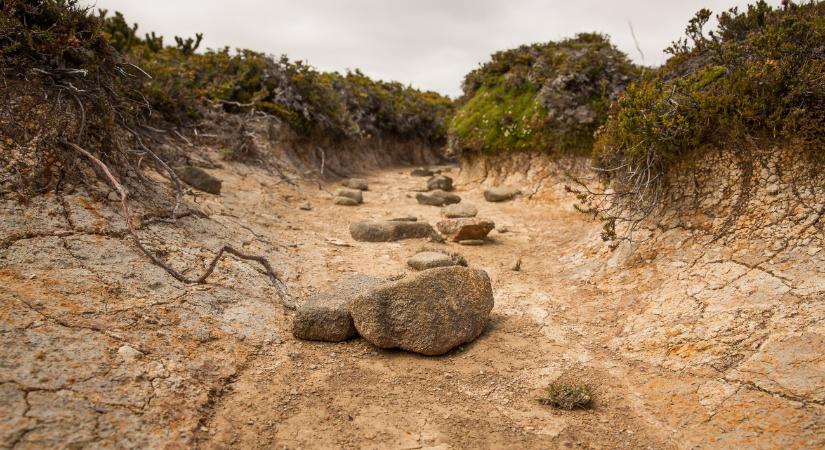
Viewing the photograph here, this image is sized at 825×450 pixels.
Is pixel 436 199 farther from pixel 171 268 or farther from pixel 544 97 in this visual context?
pixel 171 268

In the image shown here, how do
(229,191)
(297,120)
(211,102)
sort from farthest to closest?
1. (297,120)
2. (211,102)
3. (229,191)

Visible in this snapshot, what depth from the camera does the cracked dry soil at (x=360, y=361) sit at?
2898 mm

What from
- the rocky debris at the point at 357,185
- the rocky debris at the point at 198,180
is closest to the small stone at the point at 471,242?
the rocky debris at the point at 198,180

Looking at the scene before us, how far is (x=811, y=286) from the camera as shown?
3.77 metres

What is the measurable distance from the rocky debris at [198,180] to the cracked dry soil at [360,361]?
2.44 meters

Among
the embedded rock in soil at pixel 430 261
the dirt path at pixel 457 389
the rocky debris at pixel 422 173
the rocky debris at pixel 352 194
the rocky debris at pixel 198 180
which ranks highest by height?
the rocky debris at pixel 422 173


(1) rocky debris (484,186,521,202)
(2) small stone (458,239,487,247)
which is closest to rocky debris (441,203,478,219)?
(2) small stone (458,239,487,247)

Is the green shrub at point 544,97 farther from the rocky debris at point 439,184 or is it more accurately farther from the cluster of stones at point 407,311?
the cluster of stones at point 407,311

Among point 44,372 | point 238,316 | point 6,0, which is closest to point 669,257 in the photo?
point 238,316

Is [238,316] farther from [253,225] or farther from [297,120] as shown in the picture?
[297,120]

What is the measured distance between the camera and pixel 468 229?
7562 mm

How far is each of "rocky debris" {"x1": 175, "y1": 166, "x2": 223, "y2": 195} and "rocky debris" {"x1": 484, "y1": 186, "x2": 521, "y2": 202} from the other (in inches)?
233

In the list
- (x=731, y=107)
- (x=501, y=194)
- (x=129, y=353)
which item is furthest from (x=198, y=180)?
(x=731, y=107)

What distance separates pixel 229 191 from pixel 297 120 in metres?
5.03
